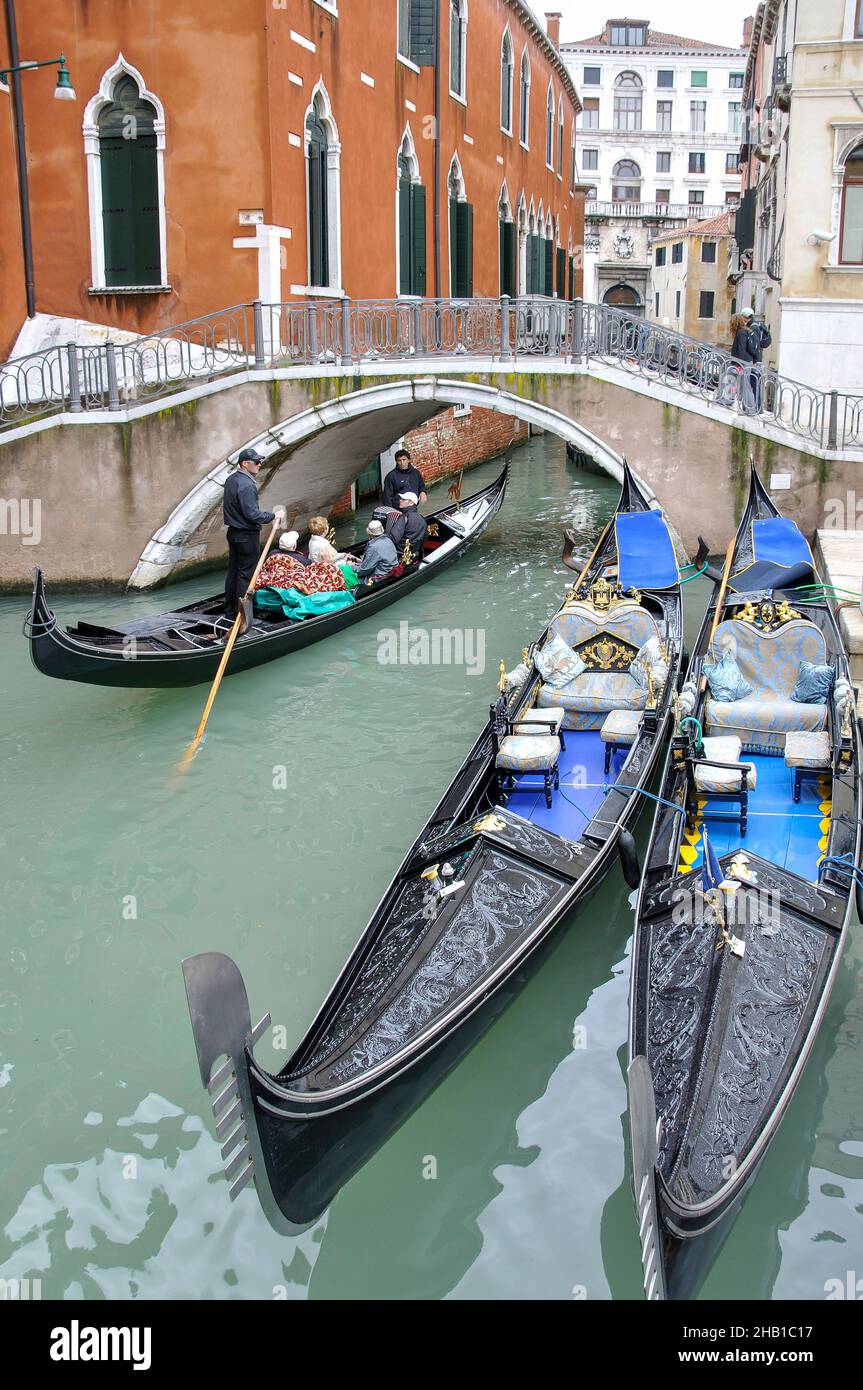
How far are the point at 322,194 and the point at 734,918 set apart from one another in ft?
26.5

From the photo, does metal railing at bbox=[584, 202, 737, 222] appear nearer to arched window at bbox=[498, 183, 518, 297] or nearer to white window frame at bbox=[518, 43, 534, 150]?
white window frame at bbox=[518, 43, 534, 150]

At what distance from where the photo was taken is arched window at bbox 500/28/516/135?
1522 cm

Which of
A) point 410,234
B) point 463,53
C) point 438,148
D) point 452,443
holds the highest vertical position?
point 463,53

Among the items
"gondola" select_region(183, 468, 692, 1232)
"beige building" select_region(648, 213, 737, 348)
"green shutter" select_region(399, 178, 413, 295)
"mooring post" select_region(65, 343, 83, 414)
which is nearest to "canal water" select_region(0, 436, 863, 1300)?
"gondola" select_region(183, 468, 692, 1232)

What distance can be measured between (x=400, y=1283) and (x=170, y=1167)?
2.27 feet

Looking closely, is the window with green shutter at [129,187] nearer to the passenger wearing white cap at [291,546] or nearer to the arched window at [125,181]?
the arched window at [125,181]

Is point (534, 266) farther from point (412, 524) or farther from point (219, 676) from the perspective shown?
point (219, 676)

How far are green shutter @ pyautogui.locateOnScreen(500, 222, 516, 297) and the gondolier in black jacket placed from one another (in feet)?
31.0

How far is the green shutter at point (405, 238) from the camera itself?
11.5m

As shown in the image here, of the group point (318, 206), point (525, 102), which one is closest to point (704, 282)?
point (525, 102)

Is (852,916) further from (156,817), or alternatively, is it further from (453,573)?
(453,573)

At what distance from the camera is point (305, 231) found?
9.38 meters

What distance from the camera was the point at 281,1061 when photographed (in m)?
3.52

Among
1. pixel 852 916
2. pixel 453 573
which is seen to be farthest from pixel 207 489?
pixel 852 916
